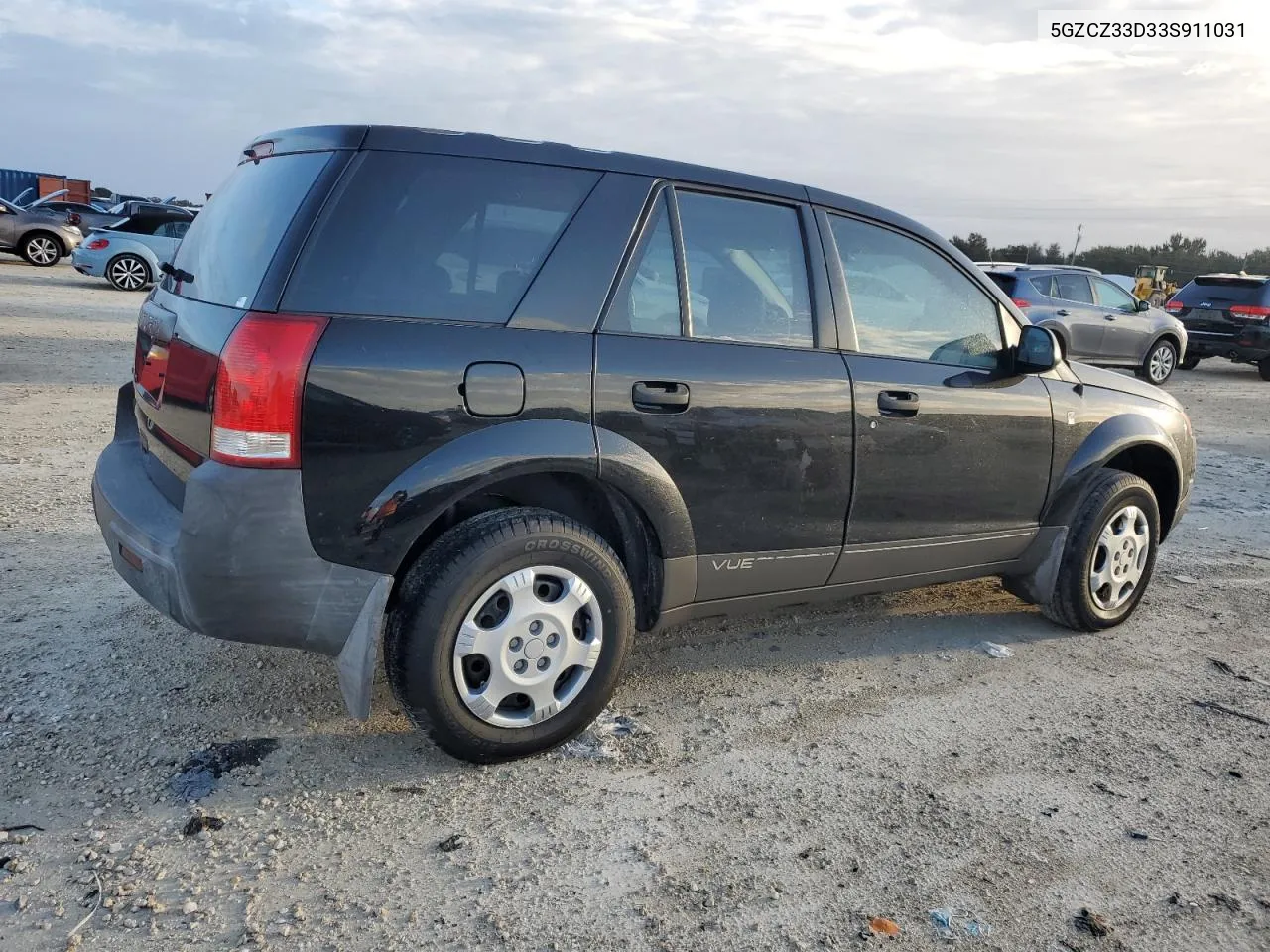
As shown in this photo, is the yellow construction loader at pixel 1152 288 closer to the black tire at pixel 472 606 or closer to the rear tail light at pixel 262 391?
the black tire at pixel 472 606

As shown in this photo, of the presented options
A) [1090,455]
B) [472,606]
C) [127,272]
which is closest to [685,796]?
[472,606]

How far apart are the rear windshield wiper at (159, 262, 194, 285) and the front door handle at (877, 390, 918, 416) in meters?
2.39

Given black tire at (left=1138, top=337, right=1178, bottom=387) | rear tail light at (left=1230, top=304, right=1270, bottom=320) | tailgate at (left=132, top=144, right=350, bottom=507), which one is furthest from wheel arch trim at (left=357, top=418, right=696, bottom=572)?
rear tail light at (left=1230, top=304, right=1270, bottom=320)

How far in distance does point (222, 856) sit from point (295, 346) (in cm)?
134

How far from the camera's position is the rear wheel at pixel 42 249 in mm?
23047

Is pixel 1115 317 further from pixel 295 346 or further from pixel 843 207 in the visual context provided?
pixel 295 346

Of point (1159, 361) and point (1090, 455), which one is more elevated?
point (1159, 361)

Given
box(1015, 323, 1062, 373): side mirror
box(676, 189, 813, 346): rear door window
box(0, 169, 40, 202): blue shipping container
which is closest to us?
box(676, 189, 813, 346): rear door window

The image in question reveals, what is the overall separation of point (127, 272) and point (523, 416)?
1904cm

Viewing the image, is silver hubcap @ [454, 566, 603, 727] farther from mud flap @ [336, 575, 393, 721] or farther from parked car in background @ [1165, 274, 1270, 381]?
parked car in background @ [1165, 274, 1270, 381]

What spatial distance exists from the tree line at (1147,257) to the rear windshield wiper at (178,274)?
48590 mm

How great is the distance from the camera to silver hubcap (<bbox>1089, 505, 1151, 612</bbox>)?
4.53 m

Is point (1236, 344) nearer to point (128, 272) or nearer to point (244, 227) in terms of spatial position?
point (244, 227)

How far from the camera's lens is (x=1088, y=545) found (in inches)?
174
